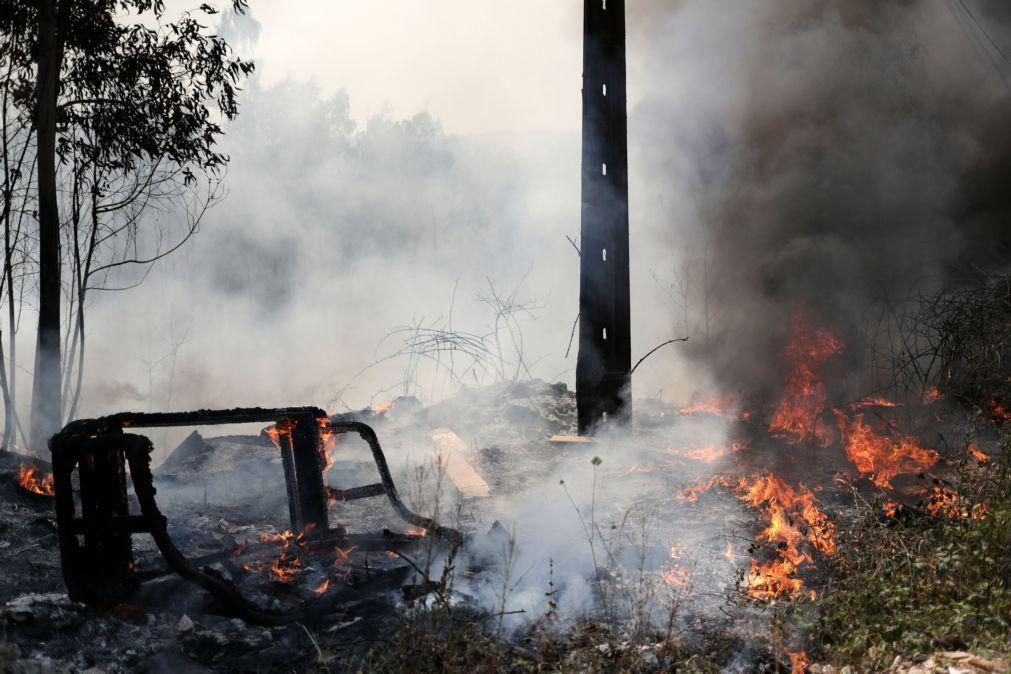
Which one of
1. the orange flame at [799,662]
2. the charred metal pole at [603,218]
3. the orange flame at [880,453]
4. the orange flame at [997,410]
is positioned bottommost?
the orange flame at [799,662]

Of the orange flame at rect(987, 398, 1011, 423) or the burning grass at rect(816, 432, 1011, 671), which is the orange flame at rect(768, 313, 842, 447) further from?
the burning grass at rect(816, 432, 1011, 671)

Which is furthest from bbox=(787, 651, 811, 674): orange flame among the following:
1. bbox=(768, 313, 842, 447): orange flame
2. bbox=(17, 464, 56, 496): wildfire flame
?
bbox=(17, 464, 56, 496): wildfire flame

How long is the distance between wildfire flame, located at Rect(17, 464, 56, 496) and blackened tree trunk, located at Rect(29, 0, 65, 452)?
3.01 m

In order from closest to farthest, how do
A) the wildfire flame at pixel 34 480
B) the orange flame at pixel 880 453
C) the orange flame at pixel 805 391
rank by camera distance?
the orange flame at pixel 880 453 → the wildfire flame at pixel 34 480 → the orange flame at pixel 805 391

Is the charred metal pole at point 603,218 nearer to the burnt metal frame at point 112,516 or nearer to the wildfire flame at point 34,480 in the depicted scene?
the burnt metal frame at point 112,516

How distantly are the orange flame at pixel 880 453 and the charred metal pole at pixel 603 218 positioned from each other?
284 centimetres

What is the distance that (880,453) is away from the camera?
7.18 meters

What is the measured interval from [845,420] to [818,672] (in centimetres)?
401

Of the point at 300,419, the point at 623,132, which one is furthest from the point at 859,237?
the point at 300,419

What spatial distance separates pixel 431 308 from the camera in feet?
82.3

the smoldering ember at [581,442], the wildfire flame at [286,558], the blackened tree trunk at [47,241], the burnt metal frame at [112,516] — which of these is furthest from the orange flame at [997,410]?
the blackened tree trunk at [47,241]

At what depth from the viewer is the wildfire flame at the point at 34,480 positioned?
23.3ft

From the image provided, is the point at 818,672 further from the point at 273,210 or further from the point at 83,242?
the point at 273,210

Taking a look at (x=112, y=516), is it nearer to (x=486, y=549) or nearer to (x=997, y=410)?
(x=486, y=549)
